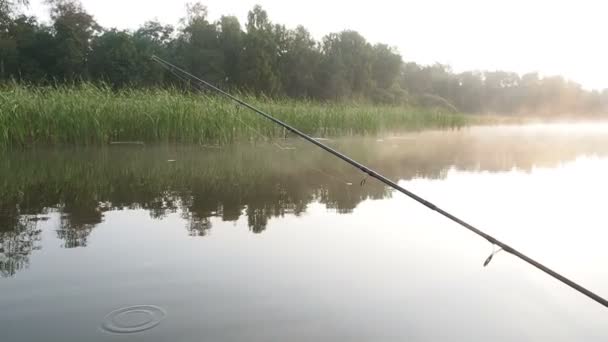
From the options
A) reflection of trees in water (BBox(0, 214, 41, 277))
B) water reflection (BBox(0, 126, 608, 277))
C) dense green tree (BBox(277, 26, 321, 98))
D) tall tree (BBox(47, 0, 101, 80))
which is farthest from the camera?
dense green tree (BBox(277, 26, 321, 98))

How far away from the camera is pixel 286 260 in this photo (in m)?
2.29

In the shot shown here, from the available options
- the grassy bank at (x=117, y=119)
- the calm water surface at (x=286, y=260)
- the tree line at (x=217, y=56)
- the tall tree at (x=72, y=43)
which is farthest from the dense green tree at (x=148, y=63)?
the calm water surface at (x=286, y=260)

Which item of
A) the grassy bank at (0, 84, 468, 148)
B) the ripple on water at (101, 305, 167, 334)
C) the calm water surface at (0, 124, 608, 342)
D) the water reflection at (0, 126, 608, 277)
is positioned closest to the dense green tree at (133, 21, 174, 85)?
the grassy bank at (0, 84, 468, 148)

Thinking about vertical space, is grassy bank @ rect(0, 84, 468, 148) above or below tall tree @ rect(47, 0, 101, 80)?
below

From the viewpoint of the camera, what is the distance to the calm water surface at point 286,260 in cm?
163

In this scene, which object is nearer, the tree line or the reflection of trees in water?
the reflection of trees in water

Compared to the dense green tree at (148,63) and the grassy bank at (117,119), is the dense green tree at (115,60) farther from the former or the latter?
the grassy bank at (117,119)

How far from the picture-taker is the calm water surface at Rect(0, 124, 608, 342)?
64.1 inches

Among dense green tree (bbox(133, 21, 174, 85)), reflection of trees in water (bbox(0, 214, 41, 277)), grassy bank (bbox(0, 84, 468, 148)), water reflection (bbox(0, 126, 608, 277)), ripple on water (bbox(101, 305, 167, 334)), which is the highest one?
dense green tree (bbox(133, 21, 174, 85))

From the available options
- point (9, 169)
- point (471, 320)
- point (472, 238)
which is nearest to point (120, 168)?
point (9, 169)

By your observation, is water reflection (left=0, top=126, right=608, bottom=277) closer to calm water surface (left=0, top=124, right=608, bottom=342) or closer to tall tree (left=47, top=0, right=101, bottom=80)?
calm water surface (left=0, top=124, right=608, bottom=342)

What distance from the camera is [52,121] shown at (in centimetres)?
742

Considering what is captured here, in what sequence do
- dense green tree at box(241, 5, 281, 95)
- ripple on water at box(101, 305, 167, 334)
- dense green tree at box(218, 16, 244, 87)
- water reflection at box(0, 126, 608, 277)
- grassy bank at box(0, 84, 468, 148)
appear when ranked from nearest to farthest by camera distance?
1. ripple on water at box(101, 305, 167, 334)
2. water reflection at box(0, 126, 608, 277)
3. grassy bank at box(0, 84, 468, 148)
4. dense green tree at box(241, 5, 281, 95)
5. dense green tree at box(218, 16, 244, 87)

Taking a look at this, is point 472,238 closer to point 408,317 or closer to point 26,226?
point 408,317
